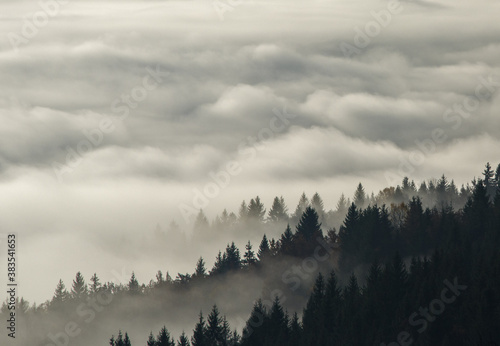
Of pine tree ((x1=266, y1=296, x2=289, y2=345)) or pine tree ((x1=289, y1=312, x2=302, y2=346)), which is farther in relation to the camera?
pine tree ((x1=266, y1=296, x2=289, y2=345))

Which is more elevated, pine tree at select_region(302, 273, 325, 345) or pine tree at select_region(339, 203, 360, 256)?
pine tree at select_region(339, 203, 360, 256)

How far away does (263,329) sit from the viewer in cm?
14025

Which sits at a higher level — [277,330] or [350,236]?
[350,236]

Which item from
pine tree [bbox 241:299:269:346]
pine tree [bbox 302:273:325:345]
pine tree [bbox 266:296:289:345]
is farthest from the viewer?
pine tree [bbox 241:299:269:346]

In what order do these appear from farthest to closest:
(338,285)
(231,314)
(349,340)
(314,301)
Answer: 1. (231,314)
2. (338,285)
3. (314,301)
4. (349,340)

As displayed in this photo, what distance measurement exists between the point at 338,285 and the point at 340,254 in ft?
30.6

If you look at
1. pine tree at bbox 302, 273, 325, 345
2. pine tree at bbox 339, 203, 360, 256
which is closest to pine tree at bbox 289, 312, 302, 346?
pine tree at bbox 302, 273, 325, 345

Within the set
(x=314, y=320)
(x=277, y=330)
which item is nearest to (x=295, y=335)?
(x=314, y=320)

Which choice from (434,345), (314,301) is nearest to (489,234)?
(314,301)

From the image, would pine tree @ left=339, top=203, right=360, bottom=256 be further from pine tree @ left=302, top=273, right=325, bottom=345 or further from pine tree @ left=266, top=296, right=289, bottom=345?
pine tree @ left=266, top=296, right=289, bottom=345

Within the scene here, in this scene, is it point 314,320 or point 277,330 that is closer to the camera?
point 314,320

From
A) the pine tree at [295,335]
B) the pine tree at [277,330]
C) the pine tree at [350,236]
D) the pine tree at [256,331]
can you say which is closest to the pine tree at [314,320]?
the pine tree at [295,335]

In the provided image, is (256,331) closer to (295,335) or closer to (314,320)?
(295,335)

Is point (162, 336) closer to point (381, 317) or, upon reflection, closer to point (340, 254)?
point (381, 317)
